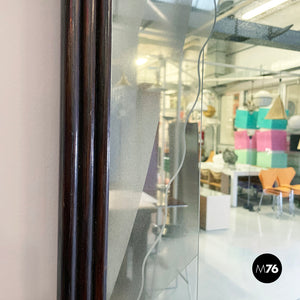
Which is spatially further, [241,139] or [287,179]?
[241,139]

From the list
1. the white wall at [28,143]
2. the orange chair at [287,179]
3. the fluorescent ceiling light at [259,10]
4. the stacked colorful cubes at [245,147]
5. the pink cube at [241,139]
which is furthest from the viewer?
the pink cube at [241,139]

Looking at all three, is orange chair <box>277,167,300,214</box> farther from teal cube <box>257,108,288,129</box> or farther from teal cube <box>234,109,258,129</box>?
teal cube <box>234,109,258,129</box>

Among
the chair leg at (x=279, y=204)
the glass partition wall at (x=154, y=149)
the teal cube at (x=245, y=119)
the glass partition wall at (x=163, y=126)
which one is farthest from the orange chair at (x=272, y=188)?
the glass partition wall at (x=154, y=149)

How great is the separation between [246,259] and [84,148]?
5.37 feet

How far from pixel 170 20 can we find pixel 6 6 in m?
0.30

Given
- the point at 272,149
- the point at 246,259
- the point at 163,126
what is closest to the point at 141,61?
the point at 163,126

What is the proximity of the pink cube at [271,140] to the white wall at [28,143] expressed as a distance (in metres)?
0.91

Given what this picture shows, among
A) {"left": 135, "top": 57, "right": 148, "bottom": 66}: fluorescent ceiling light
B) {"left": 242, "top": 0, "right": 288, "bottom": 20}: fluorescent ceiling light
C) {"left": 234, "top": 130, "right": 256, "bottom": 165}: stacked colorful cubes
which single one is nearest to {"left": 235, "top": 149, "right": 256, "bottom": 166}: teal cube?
{"left": 234, "top": 130, "right": 256, "bottom": 165}: stacked colorful cubes

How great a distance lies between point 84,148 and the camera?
0.47 metres

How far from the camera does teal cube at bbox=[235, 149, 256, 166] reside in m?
1.22

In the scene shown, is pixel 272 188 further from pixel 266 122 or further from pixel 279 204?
pixel 266 122

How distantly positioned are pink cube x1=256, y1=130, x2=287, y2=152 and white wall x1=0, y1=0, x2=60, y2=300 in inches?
35.9

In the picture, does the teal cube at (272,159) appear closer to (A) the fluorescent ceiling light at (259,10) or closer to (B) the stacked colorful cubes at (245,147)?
(B) the stacked colorful cubes at (245,147)

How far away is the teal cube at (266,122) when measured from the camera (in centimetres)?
108
